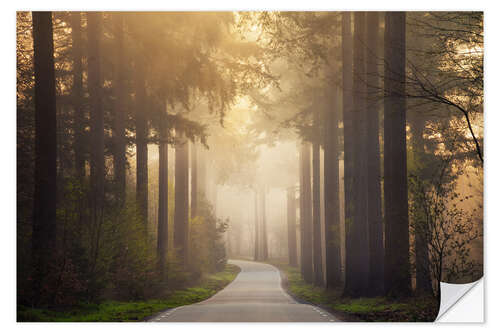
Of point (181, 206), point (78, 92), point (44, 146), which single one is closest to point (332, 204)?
point (181, 206)

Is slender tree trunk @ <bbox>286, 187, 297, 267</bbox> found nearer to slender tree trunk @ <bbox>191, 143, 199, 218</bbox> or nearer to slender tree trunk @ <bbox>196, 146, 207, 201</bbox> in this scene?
slender tree trunk @ <bbox>196, 146, 207, 201</bbox>

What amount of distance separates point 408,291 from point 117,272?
6.92 meters

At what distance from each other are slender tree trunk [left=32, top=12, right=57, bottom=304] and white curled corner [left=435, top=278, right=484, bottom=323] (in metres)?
7.68

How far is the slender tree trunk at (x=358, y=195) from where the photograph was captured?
15430 mm

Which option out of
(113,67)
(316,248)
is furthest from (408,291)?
(316,248)

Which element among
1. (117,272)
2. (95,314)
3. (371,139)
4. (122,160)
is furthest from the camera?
(122,160)

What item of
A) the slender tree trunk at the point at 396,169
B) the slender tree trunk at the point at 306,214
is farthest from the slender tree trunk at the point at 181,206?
the slender tree trunk at the point at 396,169

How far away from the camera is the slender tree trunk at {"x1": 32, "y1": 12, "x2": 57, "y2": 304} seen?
11.4m

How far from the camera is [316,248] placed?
25.0m

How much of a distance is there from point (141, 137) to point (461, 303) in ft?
36.2

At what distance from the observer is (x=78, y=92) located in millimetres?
16516
